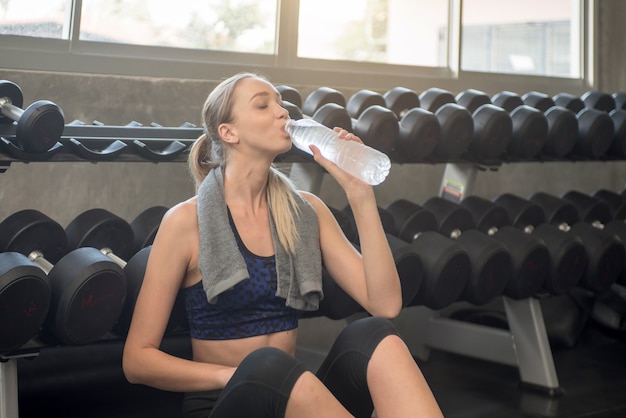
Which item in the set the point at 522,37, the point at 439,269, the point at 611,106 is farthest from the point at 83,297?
the point at 522,37

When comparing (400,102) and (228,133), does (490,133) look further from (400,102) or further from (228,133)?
(228,133)

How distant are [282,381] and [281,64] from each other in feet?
6.96

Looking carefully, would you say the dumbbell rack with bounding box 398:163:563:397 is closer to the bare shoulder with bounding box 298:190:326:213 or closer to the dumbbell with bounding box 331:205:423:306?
the dumbbell with bounding box 331:205:423:306

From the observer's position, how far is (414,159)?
8.55ft

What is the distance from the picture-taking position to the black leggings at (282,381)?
140 cm

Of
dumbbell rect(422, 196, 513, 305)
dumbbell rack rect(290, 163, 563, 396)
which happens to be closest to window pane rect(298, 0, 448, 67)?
dumbbell rack rect(290, 163, 563, 396)

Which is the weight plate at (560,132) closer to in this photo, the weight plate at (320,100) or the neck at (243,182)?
the weight plate at (320,100)

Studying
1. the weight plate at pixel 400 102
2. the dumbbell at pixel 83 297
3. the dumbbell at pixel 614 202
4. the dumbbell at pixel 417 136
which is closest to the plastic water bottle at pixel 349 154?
the dumbbell at pixel 83 297

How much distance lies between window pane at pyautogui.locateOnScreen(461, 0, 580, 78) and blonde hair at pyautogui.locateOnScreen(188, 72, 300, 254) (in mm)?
2415

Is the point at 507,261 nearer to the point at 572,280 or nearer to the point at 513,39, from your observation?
the point at 572,280

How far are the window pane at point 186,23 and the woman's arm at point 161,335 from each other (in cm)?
158

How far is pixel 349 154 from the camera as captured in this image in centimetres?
157

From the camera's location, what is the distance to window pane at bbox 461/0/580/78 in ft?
13.1

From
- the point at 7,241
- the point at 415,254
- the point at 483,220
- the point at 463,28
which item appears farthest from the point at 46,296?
the point at 463,28
